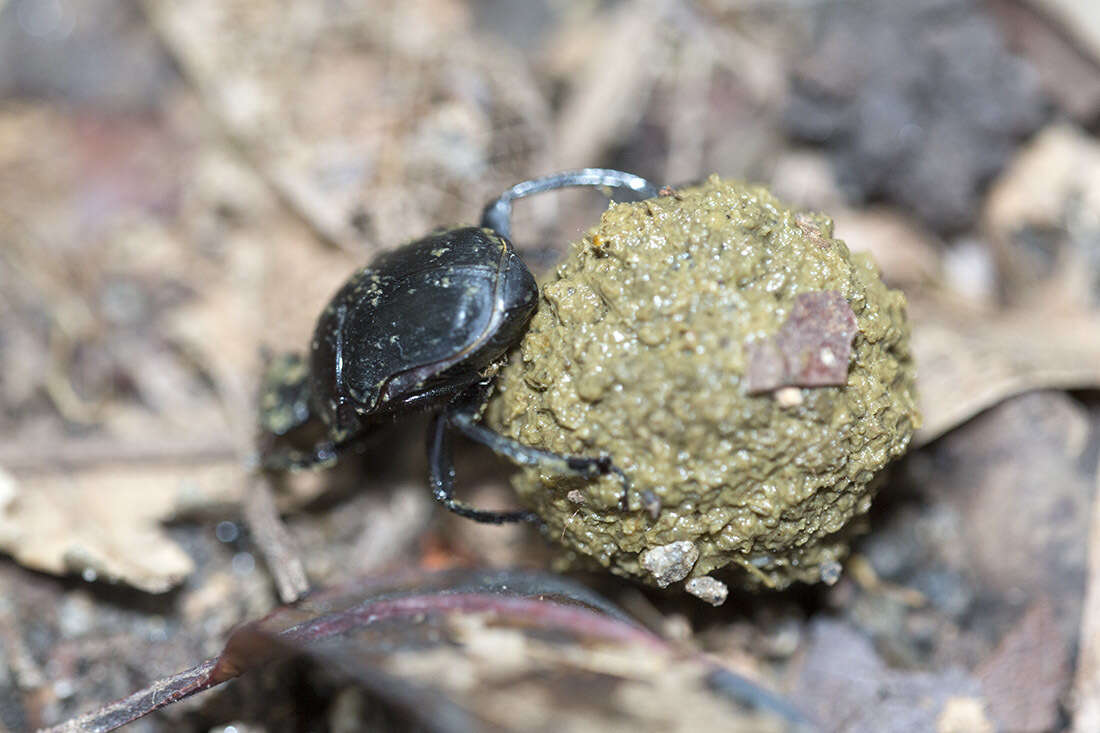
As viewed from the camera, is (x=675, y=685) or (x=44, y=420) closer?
(x=675, y=685)

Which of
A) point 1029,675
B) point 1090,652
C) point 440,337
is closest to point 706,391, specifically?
point 440,337

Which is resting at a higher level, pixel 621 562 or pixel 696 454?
pixel 696 454

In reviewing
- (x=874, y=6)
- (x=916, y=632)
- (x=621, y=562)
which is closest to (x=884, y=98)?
(x=874, y=6)

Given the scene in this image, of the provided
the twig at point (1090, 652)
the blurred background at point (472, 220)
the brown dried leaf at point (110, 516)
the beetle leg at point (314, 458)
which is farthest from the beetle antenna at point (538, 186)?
the twig at point (1090, 652)

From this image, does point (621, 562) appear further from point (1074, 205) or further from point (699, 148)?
point (1074, 205)

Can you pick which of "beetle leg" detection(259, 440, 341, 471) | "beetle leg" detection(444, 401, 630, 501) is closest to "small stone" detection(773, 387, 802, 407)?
"beetle leg" detection(444, 401, 630, 501)

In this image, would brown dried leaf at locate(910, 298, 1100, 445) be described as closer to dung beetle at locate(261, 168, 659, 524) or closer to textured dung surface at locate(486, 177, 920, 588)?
textured dung surface at locate(486, 177, 920, 588)
